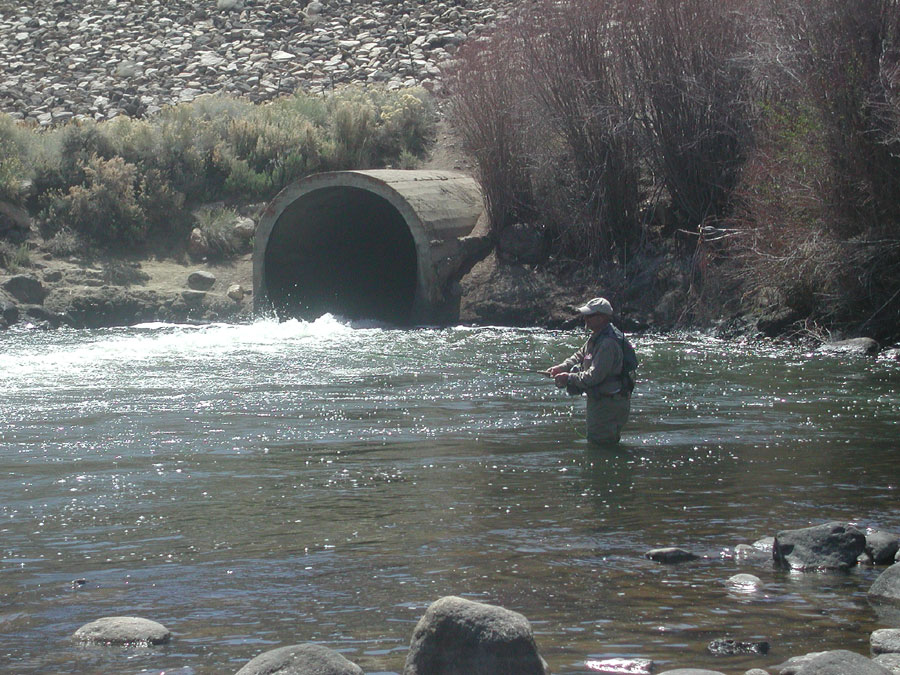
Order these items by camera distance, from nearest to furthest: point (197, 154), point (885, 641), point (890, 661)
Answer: point (890, 661), point (885, 641), point (197, 154)

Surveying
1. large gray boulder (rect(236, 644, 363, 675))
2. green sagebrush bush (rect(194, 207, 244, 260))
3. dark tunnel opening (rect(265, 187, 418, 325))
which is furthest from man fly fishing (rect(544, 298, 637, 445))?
green sagebrush bush (rect(194, 207, 244, 260))

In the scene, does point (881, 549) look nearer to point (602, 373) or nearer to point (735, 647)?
point (735, 647)

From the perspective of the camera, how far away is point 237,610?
588 centimetres

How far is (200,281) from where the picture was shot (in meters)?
23.0

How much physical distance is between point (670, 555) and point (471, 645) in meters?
2.20

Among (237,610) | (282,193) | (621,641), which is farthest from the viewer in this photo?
(282,193)

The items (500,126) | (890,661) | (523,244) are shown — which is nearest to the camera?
(890,661)

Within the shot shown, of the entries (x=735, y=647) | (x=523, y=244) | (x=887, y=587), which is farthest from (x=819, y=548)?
(x=523, y=244)

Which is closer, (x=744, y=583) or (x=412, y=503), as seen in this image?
(x=744, y=583)

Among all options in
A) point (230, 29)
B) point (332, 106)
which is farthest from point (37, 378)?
point (230, 29)

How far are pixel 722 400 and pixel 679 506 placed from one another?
4680 mm

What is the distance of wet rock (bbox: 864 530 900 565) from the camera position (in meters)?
6.62

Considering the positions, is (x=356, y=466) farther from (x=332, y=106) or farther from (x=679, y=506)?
(x=332, y=106)

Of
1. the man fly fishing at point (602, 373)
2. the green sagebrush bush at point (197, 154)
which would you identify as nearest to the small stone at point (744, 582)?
the man fly fishing at point (602, 373)
